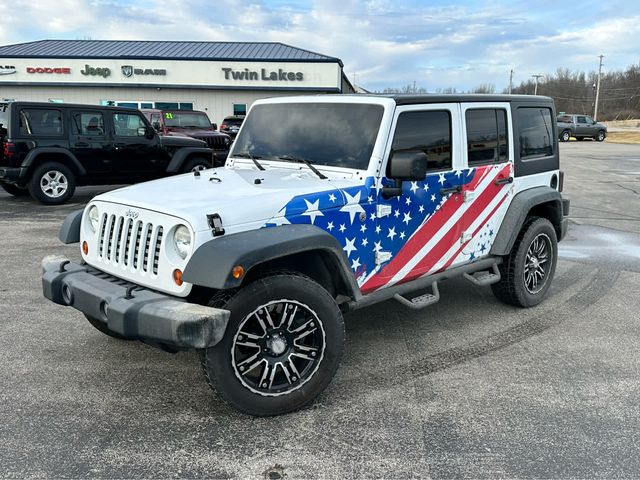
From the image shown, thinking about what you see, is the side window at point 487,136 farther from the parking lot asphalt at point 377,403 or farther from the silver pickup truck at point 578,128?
the silver pickup truck at point 578,128

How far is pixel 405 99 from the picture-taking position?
13.4ft

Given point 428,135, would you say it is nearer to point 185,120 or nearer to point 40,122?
point 40,122

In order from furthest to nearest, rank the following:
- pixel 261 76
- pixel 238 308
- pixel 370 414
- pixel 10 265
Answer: pixel 261 76 → pixel 10 265 → pixel 370 414 → pixel 238 308

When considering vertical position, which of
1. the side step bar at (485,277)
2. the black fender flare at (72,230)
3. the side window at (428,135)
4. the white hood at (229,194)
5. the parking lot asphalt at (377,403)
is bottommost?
the parking lot asphalt at (377,403)

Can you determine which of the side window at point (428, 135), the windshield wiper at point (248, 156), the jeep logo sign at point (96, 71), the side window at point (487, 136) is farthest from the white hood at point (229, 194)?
the jeep logo sign at point (96, 71)

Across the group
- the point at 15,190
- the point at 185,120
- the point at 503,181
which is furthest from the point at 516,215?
the point at 185,120

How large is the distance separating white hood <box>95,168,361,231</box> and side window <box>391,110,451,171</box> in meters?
0.60

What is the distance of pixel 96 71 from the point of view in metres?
32.9

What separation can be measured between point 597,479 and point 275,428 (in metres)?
1.69

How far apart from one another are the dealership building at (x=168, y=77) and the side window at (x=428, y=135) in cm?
2866

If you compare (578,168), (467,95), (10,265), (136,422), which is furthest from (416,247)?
(578,168)

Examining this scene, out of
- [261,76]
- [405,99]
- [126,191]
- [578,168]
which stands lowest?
[578,168]

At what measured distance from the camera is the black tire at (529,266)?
5.10 meters

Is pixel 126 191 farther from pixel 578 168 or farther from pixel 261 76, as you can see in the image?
pixel 261 76
